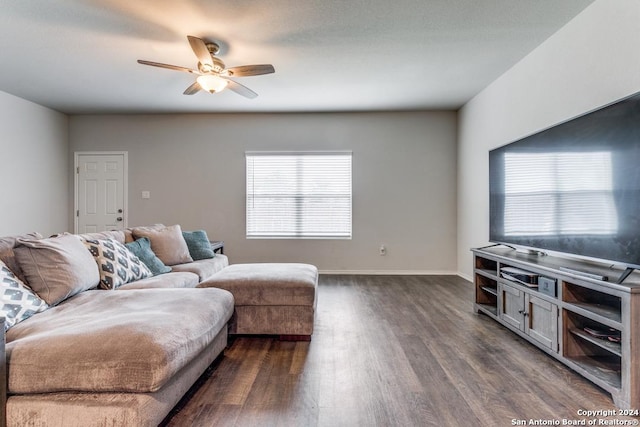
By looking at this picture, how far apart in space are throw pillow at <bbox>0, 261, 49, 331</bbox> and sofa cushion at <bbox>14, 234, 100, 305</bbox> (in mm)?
70

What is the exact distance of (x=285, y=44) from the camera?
3111 mm

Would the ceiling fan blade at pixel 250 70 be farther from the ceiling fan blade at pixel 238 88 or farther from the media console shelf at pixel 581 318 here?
the media console shelf at pixel 581 318

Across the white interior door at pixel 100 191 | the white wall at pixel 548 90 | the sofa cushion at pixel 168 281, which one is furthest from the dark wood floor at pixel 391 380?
the white interior door at pixel 100 191

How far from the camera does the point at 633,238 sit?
5.89ft

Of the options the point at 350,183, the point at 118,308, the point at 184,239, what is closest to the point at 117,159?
the point at 184,239

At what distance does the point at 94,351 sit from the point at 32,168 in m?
4.93

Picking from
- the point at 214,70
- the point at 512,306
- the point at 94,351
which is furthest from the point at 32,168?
the point at 512,306

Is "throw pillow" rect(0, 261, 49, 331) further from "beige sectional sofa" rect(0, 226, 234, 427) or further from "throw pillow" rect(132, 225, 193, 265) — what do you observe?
"throw pillow" rect(132, 225, 193, 265)

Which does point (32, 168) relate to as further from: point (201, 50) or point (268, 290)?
point (268, 290)

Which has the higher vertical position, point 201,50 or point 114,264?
point 201,50

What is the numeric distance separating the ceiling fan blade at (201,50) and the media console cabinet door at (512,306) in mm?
3089

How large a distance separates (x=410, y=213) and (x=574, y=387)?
349 cm

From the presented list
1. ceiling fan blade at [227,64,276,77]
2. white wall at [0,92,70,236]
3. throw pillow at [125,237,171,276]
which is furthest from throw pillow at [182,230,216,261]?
white wall at [0,92,70,236]

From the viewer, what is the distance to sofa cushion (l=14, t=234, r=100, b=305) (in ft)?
6.36
